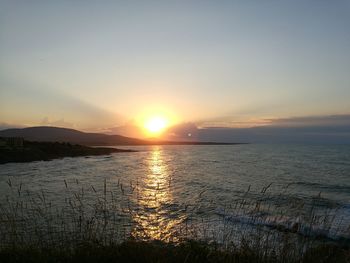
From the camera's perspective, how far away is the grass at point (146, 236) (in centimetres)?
744

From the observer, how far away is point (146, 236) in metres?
12.1

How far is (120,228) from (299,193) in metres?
17.0

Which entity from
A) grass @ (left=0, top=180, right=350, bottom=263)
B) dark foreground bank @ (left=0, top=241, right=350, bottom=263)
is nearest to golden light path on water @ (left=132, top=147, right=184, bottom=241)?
grass @ (left=0, top=180, right=350, bottom=263)

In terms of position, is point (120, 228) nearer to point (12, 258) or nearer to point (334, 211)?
point (12, 258)

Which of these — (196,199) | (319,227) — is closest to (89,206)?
(196,199)

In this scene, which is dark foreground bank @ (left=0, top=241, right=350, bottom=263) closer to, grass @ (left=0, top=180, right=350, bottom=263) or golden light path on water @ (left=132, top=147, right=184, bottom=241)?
grass @ (left=0, top=180, right=350, bottom=263)

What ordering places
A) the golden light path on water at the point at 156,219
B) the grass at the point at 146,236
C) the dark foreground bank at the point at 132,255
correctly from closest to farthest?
the dark foreground bank at the point at 132,255 < the grass at the point at 146,236 < the golden light path on water at the point at 156,219

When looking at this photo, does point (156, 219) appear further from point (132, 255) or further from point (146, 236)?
point (132, 255)

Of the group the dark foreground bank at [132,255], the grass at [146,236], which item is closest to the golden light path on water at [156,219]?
the grass at [146,236]

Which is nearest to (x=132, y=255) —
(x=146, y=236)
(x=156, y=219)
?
(x=146, y=236)

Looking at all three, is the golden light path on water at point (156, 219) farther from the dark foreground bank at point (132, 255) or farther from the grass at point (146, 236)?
the dark foreground bank at point (132, 255)

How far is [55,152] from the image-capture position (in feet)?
231

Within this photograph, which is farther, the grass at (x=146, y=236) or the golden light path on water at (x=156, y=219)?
the golden light path on water at (x=156, y=219)

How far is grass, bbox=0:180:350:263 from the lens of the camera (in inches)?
293
